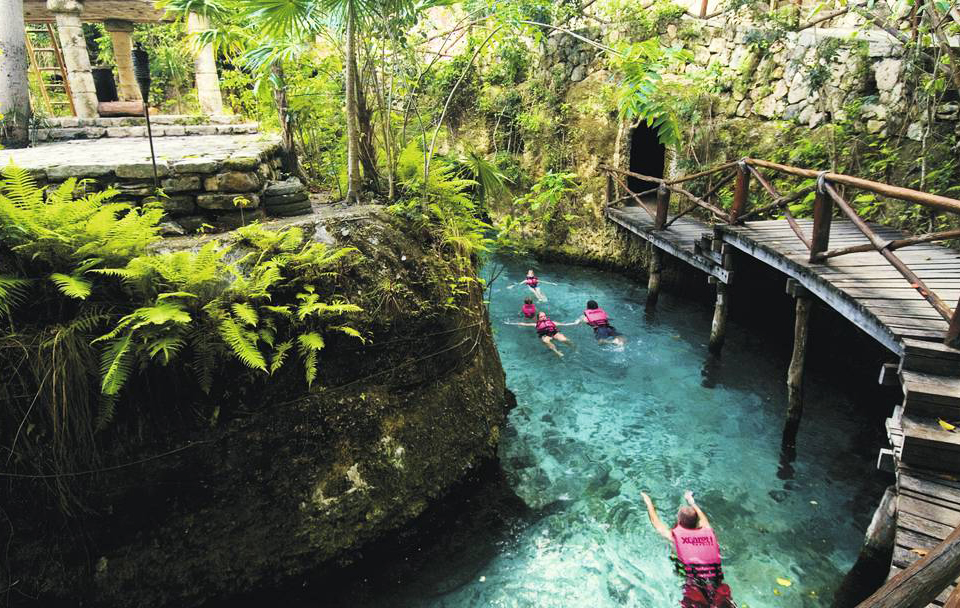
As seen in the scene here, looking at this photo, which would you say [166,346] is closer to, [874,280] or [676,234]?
[874,280]

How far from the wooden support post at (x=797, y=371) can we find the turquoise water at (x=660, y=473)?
0.28 m

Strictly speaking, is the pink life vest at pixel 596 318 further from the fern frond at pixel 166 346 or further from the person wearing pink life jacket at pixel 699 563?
the fern frond at pixel 166 346

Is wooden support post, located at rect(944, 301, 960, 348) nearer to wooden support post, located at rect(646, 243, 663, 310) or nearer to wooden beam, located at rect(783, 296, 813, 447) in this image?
wooden beam, located at rect(783, 296, 813, 447)

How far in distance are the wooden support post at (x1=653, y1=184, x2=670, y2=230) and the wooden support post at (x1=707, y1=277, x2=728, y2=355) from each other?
238cm

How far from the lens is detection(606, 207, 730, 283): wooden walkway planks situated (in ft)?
27.4

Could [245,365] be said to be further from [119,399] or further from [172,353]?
[119,399]

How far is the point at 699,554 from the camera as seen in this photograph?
4.12 meters

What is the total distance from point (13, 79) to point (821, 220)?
10.9m

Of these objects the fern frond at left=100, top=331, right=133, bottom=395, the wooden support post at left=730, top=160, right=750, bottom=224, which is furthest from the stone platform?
Answer: the wooden support post at left=730, top=160, right=750, bottom=224

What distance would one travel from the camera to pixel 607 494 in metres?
5.53

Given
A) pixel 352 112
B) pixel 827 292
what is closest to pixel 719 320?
pixel 827 292

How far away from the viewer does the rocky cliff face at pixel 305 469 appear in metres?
3.56

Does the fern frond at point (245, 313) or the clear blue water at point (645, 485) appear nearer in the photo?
the fern frond at point (245, 313)

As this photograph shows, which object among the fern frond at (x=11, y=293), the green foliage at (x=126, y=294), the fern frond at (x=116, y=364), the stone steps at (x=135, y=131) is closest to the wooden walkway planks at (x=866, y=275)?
the green foliage at (x=126, y=294)
